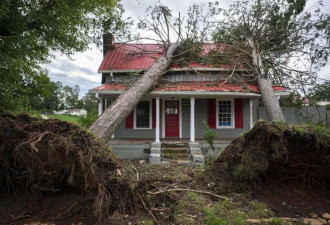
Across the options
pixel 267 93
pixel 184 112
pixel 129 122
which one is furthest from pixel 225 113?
pixel 129 122

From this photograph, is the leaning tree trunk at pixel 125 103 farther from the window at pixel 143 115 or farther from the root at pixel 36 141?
the window at pixel 143 115

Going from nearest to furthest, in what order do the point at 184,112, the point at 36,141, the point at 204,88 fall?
the point at 36,141
the point at 204,88
the point at 184,112

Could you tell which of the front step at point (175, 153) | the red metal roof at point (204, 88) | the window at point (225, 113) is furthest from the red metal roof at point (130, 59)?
the front step at point (175, 153)

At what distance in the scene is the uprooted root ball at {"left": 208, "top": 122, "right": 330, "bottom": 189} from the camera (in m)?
3.64

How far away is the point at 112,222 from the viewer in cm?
268

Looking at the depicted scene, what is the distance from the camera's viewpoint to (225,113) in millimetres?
10656

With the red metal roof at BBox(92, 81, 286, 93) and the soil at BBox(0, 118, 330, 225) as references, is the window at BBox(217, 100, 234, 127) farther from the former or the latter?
the soil at BBox(0, 118, 330, 225)

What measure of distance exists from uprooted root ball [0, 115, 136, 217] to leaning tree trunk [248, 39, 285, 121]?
203 inches

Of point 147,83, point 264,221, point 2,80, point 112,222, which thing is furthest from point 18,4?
point 264,221

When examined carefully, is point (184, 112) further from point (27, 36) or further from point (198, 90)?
point (27, 36)

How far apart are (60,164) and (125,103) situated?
3.47m

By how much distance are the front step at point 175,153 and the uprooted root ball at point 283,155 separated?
10.8ft

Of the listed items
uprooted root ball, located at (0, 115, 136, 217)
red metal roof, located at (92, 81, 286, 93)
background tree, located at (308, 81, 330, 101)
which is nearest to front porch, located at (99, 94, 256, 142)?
red metal roof, located at (92, 81, 286, 93)

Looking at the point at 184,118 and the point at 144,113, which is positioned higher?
the point at 144,113
